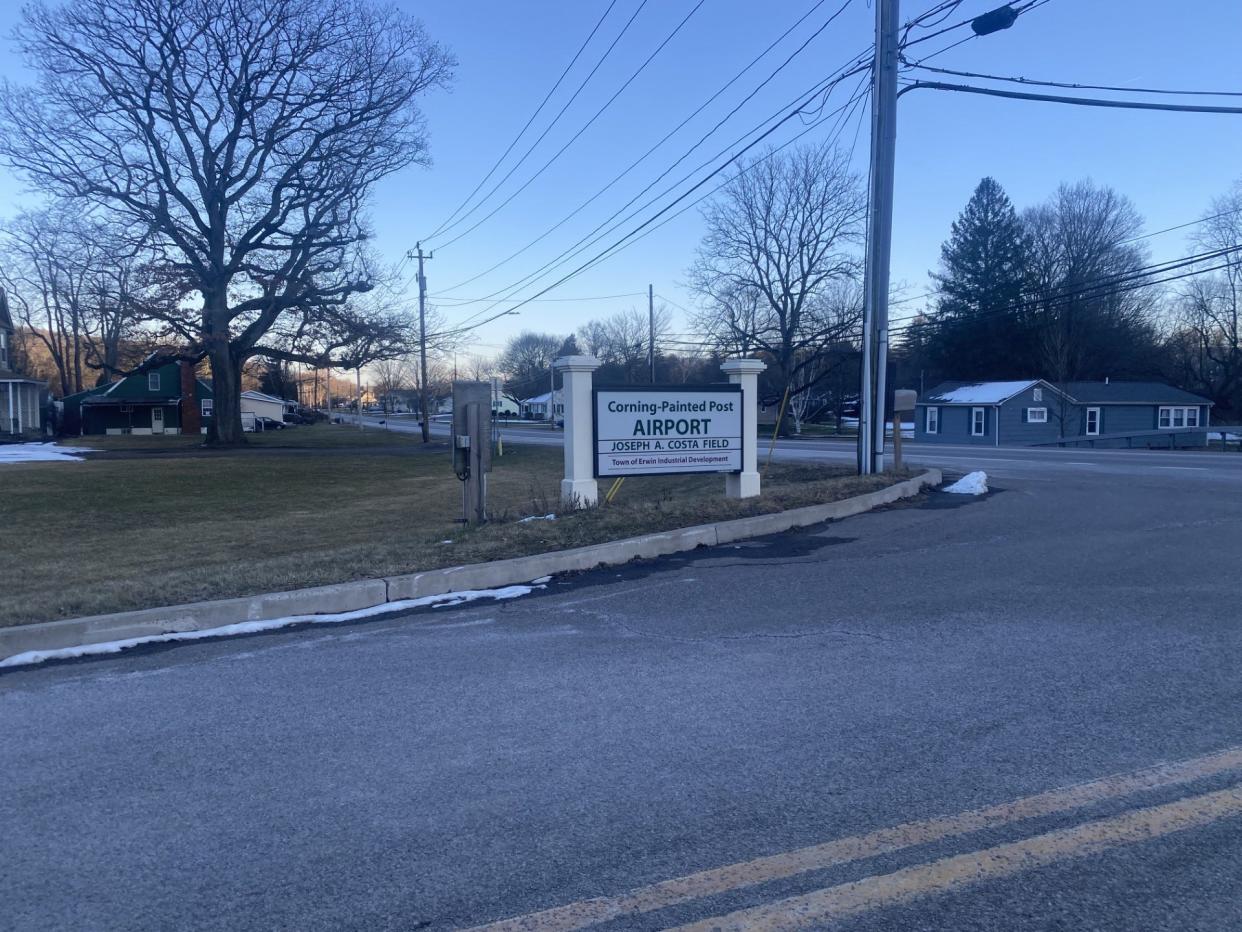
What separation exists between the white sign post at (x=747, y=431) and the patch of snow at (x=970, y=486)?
3.65m

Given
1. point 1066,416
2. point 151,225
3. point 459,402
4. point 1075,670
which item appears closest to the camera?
point 1075,670

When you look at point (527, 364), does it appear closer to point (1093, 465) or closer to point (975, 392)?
point (975, 392)

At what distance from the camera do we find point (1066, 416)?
52438 millimetres

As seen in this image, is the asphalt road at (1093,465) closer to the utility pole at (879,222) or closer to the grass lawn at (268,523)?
the utility pole at (879,222)

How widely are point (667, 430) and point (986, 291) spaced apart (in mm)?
53663

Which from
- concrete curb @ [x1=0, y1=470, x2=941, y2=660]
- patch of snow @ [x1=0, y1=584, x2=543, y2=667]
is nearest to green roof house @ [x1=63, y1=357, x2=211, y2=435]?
concrete curb @ [x1=0, y1=470, x2=941, y2=660]

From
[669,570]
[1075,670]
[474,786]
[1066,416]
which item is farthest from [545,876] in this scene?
[1066,416]

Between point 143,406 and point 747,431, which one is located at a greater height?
point 143,406

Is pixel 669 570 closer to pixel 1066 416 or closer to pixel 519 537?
pixel 519 537

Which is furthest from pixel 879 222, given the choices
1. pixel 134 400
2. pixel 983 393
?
pixel 134 400

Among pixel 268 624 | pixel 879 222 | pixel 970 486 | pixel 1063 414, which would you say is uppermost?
pixel 879 222

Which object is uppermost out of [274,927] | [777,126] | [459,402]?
[777,126]

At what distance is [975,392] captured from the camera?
54.0 m

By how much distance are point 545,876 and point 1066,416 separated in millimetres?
55104
